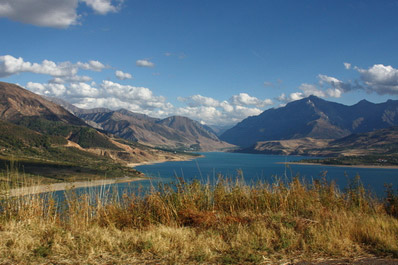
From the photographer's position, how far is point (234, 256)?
5.43 metres

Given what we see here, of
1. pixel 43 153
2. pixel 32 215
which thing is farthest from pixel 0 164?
pixel 32 215

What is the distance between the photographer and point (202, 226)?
7102 millimetres

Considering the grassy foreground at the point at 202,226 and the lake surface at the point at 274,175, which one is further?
the lake surface at the point at 274,175

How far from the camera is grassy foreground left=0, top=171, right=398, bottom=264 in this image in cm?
550

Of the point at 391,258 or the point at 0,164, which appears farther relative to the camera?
the point at 0,164

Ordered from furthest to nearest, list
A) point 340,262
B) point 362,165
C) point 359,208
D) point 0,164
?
point 362,165 → point 0,164 → point 359,208 → point 340,262

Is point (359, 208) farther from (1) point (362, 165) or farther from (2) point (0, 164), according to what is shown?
(1) point (362, 165)

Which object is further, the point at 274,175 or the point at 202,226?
the point at 274,175

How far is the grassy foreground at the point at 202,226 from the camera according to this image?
18.0ft

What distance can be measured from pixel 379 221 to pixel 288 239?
8.47 feet

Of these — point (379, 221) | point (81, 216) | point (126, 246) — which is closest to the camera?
point (126, 246)

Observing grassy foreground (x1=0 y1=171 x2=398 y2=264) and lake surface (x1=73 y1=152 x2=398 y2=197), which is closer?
grassy foreground (x1=0 y1=171 x2=398 y2=264)

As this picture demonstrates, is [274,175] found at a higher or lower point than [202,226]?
higher

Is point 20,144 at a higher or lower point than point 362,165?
higher
